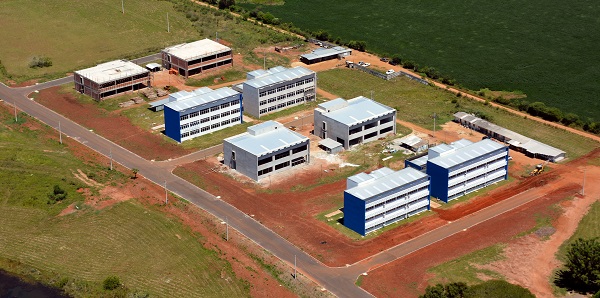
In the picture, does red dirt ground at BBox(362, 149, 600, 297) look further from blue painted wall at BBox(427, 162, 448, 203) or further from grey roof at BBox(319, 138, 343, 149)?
grey roof at BBox(319, 138, 343, 149)

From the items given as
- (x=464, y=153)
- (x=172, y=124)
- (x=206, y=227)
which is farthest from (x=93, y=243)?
(x=464, y=153)

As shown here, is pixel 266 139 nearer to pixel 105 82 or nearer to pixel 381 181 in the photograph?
pixel 381 181

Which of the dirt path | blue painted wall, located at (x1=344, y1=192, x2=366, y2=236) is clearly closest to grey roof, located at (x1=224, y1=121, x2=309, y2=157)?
blue painted wall, located at (x1=344, y1=192, x2=366, y2=236)

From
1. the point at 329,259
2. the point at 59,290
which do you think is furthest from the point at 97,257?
the point at 329,259

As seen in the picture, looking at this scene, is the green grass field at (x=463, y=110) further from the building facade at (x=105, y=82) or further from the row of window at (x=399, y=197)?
the building facade at (x=105, y=82)

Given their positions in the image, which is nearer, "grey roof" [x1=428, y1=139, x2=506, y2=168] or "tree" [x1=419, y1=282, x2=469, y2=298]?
"tree" [x1=419, y1=282, x2=469, y2=298]

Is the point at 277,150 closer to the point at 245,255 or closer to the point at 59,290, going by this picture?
A: the point at 245,255
